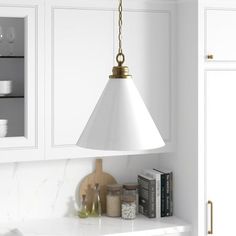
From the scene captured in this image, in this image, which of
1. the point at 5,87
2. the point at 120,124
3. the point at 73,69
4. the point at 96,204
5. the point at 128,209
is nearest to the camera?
the point at 120,124

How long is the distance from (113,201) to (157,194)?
262mm

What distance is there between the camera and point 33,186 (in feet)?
10.6

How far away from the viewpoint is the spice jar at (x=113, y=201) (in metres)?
3.30

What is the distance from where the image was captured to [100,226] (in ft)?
10.3

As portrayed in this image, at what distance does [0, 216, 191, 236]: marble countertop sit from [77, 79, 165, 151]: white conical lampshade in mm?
1570

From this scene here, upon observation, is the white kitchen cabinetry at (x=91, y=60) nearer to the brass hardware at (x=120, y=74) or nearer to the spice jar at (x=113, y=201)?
the spice jar at (x=113, y=201)

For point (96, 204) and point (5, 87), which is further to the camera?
point (96, 204)
